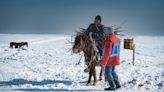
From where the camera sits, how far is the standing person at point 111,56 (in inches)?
396

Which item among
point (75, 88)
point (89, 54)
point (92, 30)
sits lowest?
point (75, 88)

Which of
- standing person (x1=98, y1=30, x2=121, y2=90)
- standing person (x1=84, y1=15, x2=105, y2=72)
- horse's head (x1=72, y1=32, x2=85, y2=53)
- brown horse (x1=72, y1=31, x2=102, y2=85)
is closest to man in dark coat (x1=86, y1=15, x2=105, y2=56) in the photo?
standing person (x1=84, y1=15, x2=105, y2=72)

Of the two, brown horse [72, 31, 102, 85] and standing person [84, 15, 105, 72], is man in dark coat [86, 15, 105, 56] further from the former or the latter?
brown horse [72, 31, 102, 85]

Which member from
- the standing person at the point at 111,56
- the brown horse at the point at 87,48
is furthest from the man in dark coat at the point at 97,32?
the standing person at the point at 111,56

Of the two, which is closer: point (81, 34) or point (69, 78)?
point (81, 34)

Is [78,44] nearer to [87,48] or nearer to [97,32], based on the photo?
[87,48]

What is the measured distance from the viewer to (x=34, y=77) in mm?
13461

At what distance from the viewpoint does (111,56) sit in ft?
33.6

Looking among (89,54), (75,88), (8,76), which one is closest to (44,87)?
(75,88)

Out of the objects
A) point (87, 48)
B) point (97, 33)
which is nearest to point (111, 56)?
point (87, 48)

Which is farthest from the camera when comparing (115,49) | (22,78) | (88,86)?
(22,78)

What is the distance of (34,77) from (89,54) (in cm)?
279

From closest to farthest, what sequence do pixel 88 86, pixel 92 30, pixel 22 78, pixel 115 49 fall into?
pixel 115 49
pixel 88 86
pixel 92 30
pixel 22 78

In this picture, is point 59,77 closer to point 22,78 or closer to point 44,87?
point 22,78
